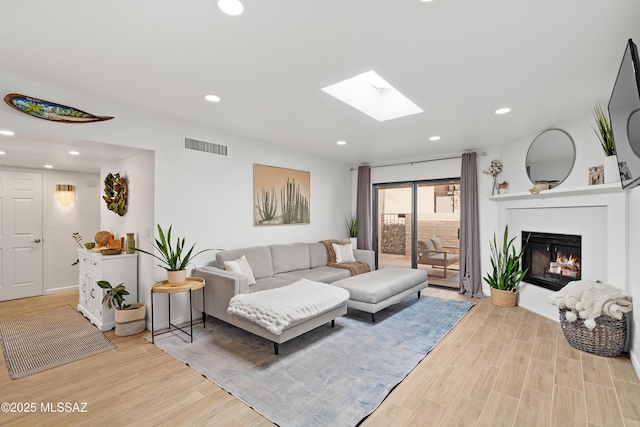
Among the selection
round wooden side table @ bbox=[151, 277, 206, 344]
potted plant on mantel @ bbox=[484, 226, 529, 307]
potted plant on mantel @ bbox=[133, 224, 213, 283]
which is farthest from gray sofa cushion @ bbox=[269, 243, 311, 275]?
potted plant on mantel @ bbox=[484, 226, 529, 307]

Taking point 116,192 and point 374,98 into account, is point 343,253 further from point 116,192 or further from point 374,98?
point 116,192

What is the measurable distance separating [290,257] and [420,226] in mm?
2641

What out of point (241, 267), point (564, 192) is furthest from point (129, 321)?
point (564, 192)

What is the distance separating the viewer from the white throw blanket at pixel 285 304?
2.65 m

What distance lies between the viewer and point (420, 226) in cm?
566

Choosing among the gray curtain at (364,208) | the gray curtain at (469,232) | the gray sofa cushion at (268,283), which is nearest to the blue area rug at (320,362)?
the gray sofa cushion at (268,283)

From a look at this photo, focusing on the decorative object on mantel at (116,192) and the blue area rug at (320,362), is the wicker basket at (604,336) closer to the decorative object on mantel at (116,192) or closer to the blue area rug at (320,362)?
the blue area rug at (320,362)

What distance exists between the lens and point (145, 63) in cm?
221

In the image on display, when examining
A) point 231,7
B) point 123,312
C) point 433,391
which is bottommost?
point 433,391

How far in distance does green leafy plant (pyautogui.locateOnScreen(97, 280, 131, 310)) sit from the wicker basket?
15.5ft

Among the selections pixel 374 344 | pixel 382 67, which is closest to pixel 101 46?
pixel 382 67

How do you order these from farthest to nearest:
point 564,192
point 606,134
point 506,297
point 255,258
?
point 506,297
point 255,258
point 564,192
point 606,134

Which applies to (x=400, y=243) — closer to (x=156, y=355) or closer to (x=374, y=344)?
(x=374, y=344)

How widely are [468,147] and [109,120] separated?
488 centimetres
